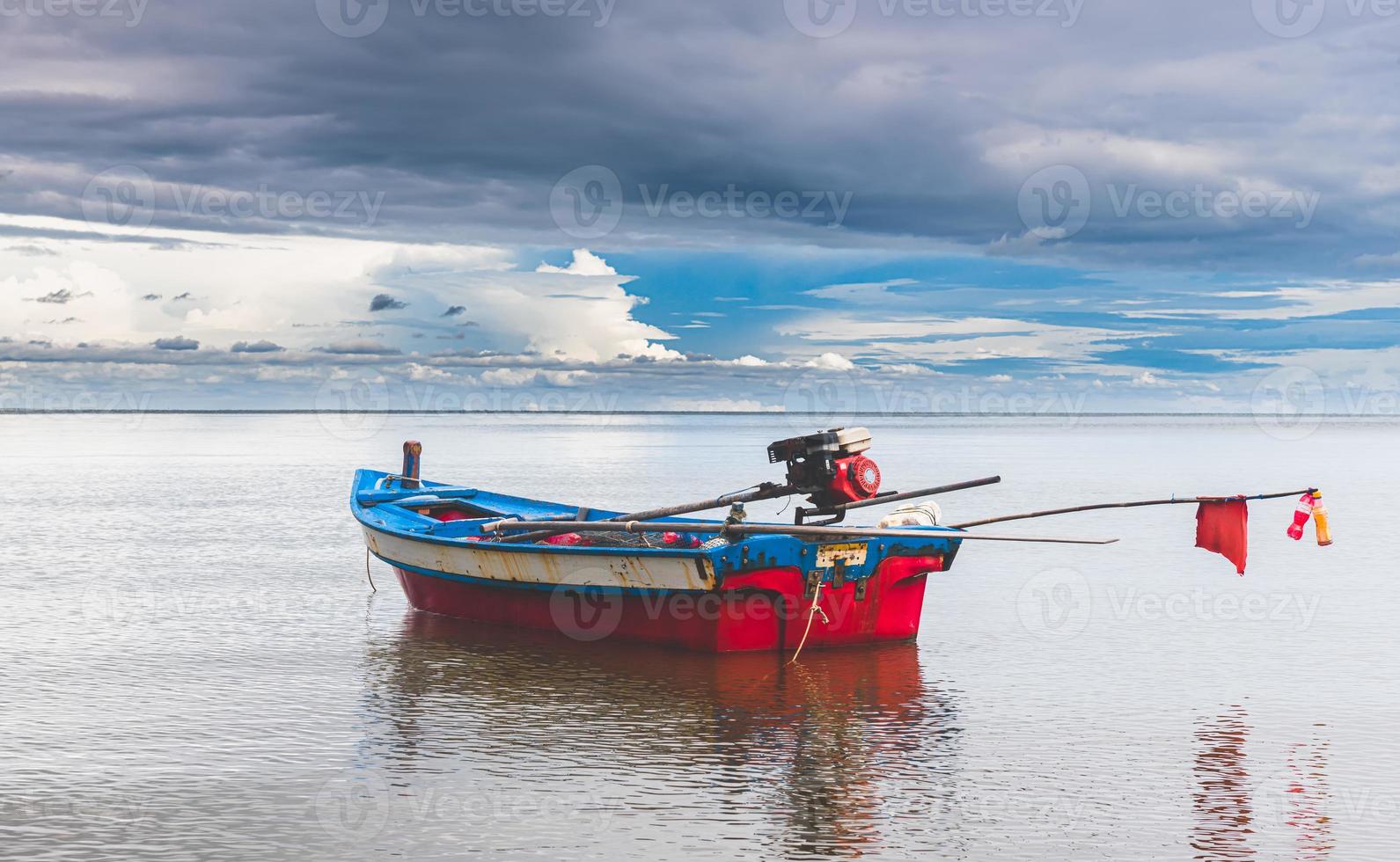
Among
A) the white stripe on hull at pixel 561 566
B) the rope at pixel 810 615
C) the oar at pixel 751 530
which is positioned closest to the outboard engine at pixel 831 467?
the oar at pixel 751 530

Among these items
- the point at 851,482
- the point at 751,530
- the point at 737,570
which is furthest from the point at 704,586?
the point at 851,482

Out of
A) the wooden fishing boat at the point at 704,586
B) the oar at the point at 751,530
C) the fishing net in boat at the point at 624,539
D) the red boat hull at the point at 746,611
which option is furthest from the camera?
the fishing net in boat at the point at 624,539

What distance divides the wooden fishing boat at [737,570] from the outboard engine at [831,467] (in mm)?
19

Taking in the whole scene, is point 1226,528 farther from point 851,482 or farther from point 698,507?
point 698,507

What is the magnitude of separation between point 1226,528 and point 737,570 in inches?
267

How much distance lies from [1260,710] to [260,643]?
14.2 meters

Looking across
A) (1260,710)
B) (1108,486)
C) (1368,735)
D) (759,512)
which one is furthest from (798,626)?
(1108,486)

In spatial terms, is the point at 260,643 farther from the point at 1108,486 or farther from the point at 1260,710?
the point at 1108,486

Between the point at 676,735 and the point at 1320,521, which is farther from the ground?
the point at 1320,521

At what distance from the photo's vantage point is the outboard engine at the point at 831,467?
18.0 meters

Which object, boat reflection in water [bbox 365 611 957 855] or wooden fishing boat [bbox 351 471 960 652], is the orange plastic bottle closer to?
wooden fishing boat [bbox 351 471 960 652]

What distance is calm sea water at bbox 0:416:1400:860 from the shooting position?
10938 millimetres

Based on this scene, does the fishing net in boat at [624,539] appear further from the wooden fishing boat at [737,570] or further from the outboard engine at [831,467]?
the outboard engine at [831,467]

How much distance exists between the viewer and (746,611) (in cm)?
1788
